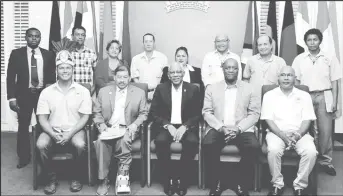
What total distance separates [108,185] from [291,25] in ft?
10.0

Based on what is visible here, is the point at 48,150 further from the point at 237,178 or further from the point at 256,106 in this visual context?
the point at 256,106

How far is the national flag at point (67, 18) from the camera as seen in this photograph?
5250mm

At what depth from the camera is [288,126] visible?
3.38m

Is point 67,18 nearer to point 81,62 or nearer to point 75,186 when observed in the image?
point 81,62

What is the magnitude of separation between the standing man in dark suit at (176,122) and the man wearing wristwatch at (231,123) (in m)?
0.13

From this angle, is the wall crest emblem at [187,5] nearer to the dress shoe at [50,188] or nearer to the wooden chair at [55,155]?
the wooden chair at [55,155]

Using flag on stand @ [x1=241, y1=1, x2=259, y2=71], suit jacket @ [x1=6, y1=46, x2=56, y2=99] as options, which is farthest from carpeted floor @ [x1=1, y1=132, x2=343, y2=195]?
flag on stand @ [x1=241, y1=1, x2=259, y2=71]

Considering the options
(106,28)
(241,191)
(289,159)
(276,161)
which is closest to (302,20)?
(289,159)

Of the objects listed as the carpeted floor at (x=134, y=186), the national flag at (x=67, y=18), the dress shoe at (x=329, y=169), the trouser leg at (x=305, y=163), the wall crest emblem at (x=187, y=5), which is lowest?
the carpeted floor at (x=134, y=186)

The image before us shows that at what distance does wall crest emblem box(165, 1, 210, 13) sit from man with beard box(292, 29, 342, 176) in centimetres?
184

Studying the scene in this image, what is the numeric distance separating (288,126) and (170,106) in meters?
1.11

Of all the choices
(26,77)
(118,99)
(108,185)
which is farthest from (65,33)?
(108,185)

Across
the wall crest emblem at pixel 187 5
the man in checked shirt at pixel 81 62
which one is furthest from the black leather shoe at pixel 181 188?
the wall crest emblem at pixel 187 5

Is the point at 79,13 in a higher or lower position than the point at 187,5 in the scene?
lower
